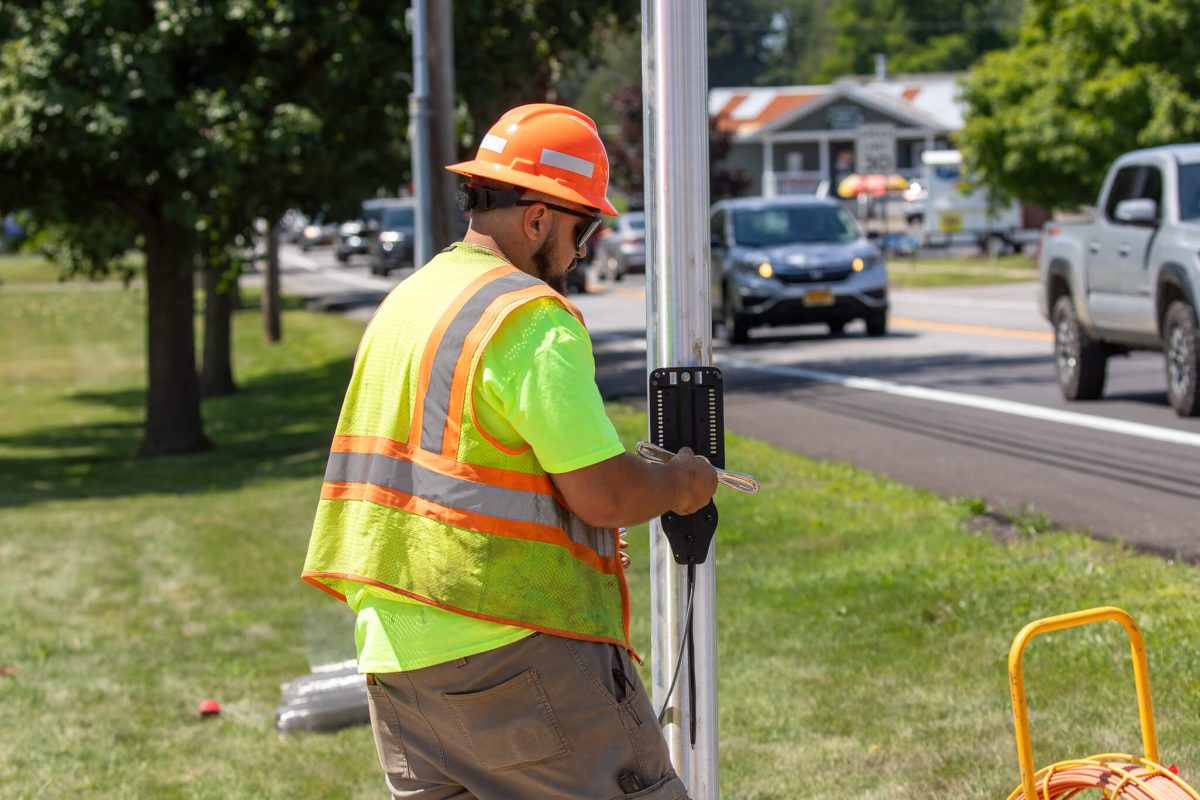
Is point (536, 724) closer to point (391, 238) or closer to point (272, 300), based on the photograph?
point (272, 300)

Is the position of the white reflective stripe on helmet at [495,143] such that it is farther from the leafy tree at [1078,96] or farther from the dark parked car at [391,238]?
the dark parked car at [391,238]

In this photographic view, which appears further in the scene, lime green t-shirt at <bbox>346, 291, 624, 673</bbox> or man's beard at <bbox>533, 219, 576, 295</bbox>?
man's beard at <bbox>533, 219, 576, 295</bbox>

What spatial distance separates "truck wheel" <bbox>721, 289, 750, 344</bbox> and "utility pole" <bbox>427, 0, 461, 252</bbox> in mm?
6709

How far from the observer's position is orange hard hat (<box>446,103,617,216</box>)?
310 cm

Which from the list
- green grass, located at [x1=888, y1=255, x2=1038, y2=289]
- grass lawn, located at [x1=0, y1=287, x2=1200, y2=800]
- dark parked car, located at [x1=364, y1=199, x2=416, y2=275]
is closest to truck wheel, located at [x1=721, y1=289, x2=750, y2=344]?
grass lawn, located at [x1=0, y1=287, x2=1200, y2=800]

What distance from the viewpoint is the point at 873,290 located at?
70.2 ft

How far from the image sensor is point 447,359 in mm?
2973

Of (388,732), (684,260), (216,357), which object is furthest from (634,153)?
(388,732)

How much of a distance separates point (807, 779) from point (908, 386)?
10979mm

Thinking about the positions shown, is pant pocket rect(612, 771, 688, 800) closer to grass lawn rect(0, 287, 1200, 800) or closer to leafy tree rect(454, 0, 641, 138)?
grass lawn rect(0, 287, 1200, 800)

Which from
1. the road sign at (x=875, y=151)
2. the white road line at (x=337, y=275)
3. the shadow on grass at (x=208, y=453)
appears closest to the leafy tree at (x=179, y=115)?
the shadow on grass at (x=208, y=453)

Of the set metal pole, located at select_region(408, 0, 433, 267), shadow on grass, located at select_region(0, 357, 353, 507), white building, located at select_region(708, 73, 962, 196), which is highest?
white building, located at select_region(708, 73, 962, 196)

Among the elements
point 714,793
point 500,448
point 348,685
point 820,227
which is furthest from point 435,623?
point 820,227

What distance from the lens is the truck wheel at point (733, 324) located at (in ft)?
70.0
